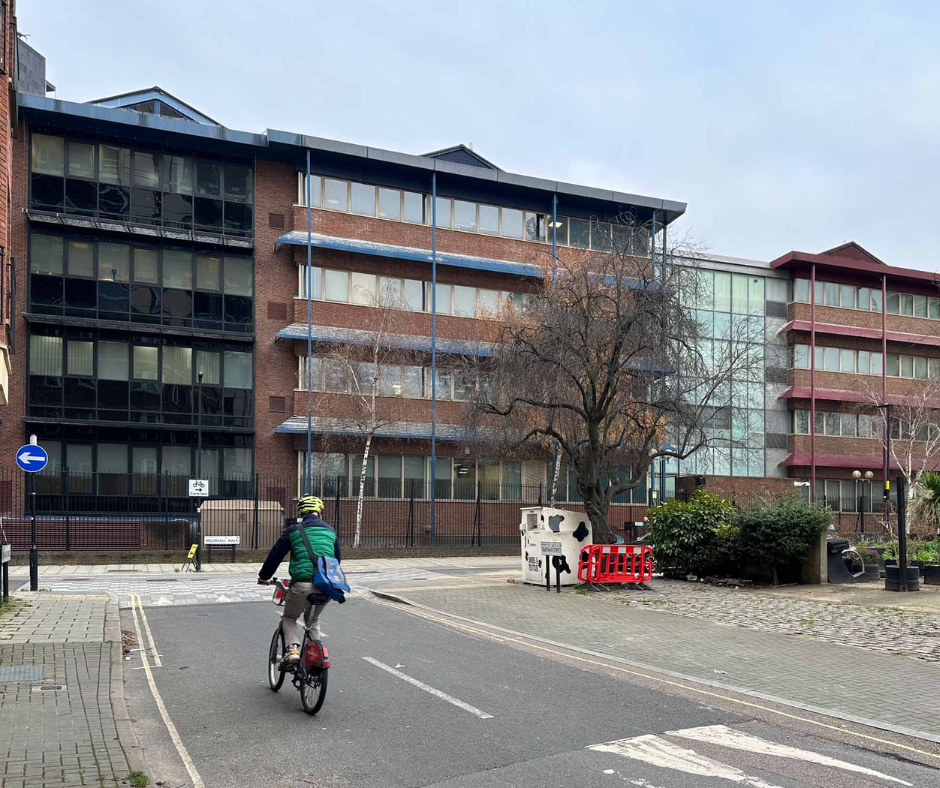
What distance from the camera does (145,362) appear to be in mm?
34406

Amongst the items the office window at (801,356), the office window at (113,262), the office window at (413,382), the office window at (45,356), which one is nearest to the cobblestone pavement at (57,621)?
the office window at (45,356)

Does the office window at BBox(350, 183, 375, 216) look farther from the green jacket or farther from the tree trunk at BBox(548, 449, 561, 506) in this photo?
the green jacket

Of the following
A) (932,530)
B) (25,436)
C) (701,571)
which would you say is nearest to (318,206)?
(25,436)

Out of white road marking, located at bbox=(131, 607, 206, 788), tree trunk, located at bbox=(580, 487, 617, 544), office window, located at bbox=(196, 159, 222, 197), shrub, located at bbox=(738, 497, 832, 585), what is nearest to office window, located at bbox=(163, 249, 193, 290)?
office window, located at bbox=(196, 159, 222, 197)

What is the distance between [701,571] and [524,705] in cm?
1370

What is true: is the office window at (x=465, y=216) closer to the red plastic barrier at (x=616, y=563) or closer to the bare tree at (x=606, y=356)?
the bare tree at (x=606, y=356)

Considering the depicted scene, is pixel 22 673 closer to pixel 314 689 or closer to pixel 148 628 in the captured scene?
pixel 314 689

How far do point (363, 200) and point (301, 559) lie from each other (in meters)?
30.8

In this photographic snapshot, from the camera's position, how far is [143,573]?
A: 24328mm

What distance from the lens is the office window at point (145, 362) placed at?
112 feet

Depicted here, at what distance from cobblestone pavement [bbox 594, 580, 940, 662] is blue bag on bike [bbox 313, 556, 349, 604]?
7.50 metres

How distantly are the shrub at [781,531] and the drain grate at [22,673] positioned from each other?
14533mm

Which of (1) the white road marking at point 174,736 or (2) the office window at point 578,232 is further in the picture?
(2) the office window at point 578,232

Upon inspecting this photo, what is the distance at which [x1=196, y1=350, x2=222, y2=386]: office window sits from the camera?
35156 mm
